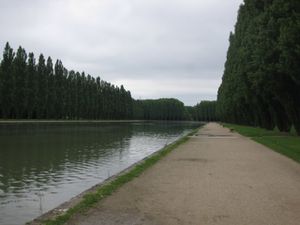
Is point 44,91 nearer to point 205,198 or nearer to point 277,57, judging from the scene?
point 277,57

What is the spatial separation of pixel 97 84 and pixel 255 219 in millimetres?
124963

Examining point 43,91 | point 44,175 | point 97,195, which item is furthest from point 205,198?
point 43,91

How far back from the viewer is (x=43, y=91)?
3457 inches

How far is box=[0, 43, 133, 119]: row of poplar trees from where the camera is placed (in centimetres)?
7850

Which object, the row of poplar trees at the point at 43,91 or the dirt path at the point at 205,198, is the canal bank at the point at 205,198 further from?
the row of poplar trees at the point at 43,91

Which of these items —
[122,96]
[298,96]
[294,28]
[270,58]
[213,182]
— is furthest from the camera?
[122,96]

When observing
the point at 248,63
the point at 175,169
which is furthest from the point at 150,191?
the point at 248,63

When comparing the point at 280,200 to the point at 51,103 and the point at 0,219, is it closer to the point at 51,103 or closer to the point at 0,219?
the point at 0,219

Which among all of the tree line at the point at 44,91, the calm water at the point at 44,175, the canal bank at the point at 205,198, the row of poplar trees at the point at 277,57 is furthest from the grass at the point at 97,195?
the tree line at the point at 44,91

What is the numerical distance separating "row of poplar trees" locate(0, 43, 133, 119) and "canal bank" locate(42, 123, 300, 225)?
6662 cm

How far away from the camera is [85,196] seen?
394 inches

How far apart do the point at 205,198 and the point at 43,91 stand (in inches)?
3189

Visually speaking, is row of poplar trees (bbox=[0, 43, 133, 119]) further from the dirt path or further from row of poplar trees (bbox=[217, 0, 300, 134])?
the dirt path

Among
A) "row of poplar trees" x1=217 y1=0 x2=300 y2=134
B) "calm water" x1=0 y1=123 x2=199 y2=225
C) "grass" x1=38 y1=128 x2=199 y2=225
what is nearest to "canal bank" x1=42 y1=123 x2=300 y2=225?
"grass" x1=38 y1=128 x2=199 y2=225
